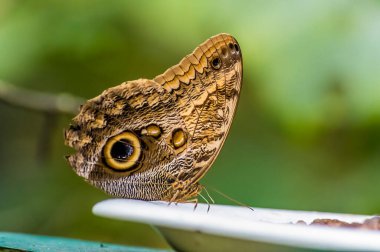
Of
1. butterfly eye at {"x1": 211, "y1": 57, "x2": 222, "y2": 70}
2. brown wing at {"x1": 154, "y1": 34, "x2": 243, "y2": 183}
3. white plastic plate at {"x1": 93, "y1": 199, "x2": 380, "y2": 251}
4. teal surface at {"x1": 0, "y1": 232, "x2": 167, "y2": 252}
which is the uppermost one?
butterfly eye at {"x1": 211, "y1": 57, "x2": 222, "y2": 70}

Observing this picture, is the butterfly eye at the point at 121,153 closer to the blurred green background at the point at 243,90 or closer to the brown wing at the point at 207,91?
the brown wing at the point at 207,91

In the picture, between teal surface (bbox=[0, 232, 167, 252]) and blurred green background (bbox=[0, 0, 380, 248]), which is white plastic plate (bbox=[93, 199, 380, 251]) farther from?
blurred green background (bbox=[0, 0, 380, 248])

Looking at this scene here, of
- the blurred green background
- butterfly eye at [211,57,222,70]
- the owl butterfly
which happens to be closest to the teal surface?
the owl butterfly

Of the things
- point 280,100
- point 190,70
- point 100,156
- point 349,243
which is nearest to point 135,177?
point 100,156

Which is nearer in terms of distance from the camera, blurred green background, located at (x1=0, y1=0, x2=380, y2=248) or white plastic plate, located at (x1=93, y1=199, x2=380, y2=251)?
white plastic plate, located at (x1=93, y1=199, x2=380, y2=251)

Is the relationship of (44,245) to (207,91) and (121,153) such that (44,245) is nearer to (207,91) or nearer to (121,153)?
(121,153)

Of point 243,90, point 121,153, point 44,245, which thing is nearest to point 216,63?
point 121,153

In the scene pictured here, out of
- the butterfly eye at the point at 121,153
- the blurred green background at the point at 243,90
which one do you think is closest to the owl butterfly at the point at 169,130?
the butterfly eye at the point at 121,153

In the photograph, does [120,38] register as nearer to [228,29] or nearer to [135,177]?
[228,29]

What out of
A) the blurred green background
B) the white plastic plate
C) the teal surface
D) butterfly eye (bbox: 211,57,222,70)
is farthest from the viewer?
the blurred green background
